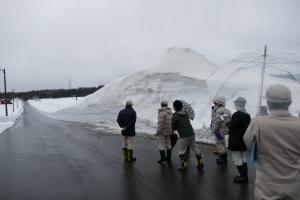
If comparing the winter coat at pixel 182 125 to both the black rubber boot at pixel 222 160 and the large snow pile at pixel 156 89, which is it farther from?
the large snow pile at pixel 156 89

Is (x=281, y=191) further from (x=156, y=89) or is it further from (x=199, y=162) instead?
(x=156, y=89)

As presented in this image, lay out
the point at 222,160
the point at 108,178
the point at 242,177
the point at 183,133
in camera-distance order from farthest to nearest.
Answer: the point at 222,160
the point at 183,133
the point at 108,178
the point at 242,177

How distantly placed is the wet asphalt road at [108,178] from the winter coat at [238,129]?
757mm

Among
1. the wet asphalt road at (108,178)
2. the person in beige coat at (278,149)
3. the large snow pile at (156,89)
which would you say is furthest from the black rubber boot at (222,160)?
the large snow pile at (156,89)

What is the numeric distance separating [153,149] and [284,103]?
943 cm

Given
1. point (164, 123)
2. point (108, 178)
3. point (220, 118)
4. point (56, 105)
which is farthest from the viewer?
point (56, 105)

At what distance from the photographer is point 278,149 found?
3658mm

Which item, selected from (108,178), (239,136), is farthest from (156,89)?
(239,136)

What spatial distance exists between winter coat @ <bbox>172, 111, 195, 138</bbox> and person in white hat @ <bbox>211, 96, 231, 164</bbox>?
2.54ft

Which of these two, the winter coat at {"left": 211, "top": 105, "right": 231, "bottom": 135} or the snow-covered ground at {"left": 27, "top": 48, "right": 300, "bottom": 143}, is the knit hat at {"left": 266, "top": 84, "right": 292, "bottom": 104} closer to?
the winter coat at {"left": 211, "top": 105, "right": 231, "bottom": 135}

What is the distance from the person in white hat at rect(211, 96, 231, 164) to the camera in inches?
372

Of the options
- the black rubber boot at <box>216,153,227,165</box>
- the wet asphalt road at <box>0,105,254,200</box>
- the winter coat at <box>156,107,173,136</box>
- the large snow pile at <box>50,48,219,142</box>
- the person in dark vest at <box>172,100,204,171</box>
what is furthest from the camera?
the large snow pile at <box>50,48,219,142</box>

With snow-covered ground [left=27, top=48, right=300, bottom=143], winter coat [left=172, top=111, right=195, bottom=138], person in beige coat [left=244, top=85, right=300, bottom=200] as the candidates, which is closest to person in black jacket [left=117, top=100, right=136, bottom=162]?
winter coat [left=172, top=111, right=195, bottom=138]

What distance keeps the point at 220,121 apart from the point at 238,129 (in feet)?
5.70
